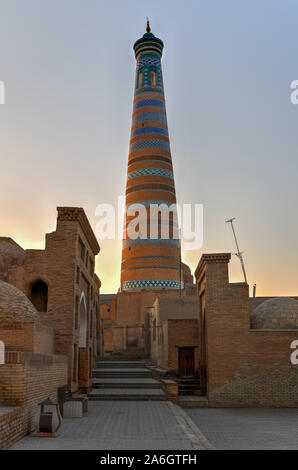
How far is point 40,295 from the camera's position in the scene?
13.8m

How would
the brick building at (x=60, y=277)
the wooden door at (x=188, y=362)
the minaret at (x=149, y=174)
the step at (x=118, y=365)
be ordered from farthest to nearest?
the minaret at (x=149, y=174)
the step at (x=118, y=365)
the wooden door at (x=188, y=362)
the brick building at (x=60, y=277)

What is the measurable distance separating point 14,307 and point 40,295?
3067 mm

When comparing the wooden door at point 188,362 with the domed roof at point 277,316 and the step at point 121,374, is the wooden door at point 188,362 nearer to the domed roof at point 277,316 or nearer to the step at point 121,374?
the step at point 121,374

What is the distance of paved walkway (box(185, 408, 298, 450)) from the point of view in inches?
299

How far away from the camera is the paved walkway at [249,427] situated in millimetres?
7582

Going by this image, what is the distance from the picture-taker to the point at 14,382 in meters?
7.11

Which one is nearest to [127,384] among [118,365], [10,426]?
[118,365]

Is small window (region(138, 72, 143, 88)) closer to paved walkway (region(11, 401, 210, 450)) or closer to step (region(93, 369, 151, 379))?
step (region(93, 369, 151, 379))

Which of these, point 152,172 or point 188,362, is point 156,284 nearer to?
point 152,172

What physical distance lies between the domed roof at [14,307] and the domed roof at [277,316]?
6265 millimetres

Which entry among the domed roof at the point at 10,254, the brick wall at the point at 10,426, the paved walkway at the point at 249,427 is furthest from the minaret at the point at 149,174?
the brick wall at the point at 10,426

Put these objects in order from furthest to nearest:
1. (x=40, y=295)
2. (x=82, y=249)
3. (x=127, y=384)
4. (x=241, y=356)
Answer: (x=127, y=384) → (x=82, y=249) → (x=40, y=295) → (x=241, y=356)
